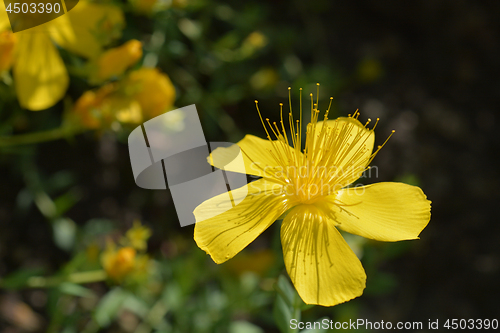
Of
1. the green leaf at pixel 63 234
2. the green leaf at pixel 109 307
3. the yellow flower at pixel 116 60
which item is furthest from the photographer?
the green leaf at pixel 63 234

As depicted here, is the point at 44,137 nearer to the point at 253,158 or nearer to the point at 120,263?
the point at 120,263

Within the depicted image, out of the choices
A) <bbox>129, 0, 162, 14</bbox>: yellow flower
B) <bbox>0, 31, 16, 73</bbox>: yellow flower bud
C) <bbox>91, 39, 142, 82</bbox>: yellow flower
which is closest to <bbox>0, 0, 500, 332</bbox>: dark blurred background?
<bbox>129, 0, 162, 14</bbox>: yellow flower

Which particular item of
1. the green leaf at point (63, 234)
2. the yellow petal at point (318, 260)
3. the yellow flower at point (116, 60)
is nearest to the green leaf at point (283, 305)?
the yellow petal at point (318, 260)

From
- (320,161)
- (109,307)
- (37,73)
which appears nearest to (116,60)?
(37,73)

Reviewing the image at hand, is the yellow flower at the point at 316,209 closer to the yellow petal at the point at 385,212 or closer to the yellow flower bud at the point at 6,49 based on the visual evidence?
the yellow petal at the point at 385,212

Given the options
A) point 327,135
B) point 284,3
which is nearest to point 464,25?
point 284,3

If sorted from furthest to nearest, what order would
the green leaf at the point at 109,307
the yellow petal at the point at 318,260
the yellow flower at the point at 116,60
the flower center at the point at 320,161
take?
1. the green leaf at the point at 109,307
2. the yellow flower at the point at 116,60
3. the flower center at the point at 320,161
4. the yellow petal at the point at 318,260

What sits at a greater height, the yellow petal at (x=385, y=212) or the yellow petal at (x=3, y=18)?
the yellow petal at (x=3, y=18)
